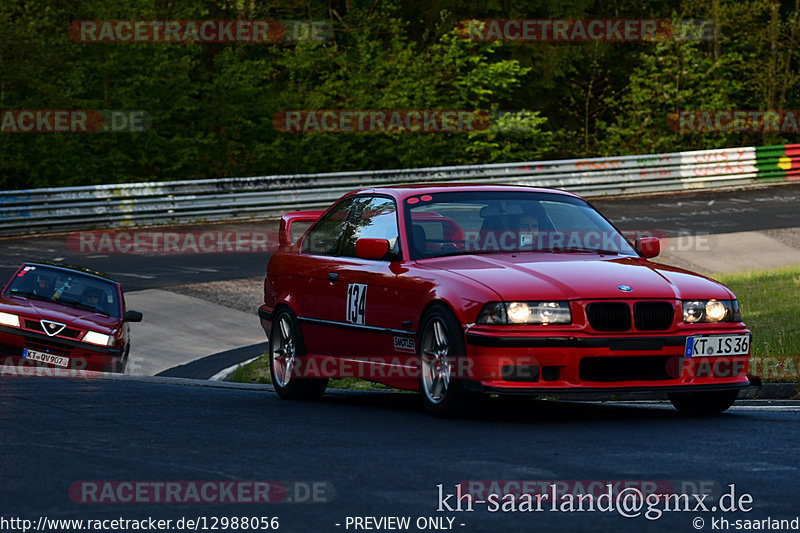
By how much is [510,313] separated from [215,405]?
2.58 metres

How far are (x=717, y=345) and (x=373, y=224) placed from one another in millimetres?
2737

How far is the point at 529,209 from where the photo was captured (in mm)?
9672

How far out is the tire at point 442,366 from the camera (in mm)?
8344

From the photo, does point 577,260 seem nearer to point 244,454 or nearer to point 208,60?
point 244,454

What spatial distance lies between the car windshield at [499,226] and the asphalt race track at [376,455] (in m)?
1.12

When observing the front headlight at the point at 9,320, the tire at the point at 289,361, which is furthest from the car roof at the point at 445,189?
the front headlight at the point at 9,320

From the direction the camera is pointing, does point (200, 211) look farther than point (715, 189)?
No

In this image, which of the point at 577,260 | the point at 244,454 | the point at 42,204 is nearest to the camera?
the point at 244,454

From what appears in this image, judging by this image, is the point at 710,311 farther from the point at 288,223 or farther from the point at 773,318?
the point at 773,318

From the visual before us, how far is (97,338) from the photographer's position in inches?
640

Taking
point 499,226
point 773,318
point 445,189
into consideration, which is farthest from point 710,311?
point 773,318

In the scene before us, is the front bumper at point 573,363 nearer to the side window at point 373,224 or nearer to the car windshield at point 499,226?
the car windshield at point 499,226

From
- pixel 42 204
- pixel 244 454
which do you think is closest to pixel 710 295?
pixel 244 454

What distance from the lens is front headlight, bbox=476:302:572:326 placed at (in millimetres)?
8172
